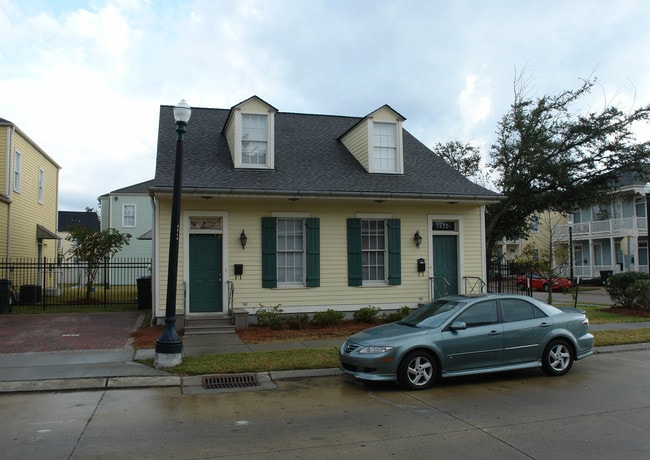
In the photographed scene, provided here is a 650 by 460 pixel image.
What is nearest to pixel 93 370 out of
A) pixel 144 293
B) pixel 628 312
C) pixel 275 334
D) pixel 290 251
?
pixel 275 334

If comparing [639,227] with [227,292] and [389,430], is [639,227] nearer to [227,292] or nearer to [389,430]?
[227,292]

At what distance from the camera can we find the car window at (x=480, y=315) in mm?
8188

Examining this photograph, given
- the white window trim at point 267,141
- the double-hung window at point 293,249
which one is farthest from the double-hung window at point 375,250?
the white window trim at point 267,141

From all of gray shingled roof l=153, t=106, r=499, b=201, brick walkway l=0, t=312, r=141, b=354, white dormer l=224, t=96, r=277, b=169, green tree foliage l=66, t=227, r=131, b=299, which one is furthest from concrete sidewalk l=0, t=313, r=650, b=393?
white dormer l=224, t=96, r=277, b=169

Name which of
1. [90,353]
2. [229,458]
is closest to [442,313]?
[229,458]

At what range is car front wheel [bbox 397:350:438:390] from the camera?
24.9 feet

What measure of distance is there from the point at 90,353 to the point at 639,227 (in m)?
38.6

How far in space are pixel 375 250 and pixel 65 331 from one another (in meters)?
8.72

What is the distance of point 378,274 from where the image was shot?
15.4 m

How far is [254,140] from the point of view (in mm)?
15398

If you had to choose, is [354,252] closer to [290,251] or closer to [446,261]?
[290,251]

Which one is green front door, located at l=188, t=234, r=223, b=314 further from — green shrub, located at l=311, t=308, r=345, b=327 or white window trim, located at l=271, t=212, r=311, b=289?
green shrub, located at l=311, t=308, r=345, b=327

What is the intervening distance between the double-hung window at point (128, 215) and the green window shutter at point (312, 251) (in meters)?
24.8

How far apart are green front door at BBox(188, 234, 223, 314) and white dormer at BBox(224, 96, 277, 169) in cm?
266
